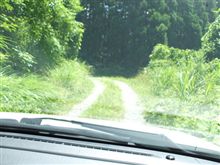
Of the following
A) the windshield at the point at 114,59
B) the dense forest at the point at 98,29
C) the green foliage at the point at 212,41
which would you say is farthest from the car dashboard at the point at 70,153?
the green foliage at the point at 212,41

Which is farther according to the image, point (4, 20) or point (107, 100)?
point (4, 20)

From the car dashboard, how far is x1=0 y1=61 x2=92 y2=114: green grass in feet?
13.5

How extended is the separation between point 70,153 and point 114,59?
4.36 m

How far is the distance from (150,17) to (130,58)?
516 millimetres

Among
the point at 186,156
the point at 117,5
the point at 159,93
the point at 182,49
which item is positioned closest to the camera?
the point at 186,156

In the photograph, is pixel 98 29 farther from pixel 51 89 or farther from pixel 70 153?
pixel 70 153

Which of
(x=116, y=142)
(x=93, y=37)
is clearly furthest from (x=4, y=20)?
(x=116, y=142)

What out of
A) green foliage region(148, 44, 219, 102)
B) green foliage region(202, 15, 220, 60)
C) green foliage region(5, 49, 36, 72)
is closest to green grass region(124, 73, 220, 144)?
green foliage region(148, 44, 219, 102)

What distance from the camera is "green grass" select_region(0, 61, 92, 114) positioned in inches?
245

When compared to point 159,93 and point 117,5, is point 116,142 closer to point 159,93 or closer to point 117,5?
point 117,5

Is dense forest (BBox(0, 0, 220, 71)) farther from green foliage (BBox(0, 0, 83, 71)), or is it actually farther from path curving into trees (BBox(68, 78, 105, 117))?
path curving into trees (BBox(68, 78, 105, 117))

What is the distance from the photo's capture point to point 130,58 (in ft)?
19.6

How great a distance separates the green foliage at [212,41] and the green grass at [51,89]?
5.66 feet

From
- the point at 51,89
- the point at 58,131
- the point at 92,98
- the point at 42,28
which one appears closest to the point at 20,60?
the point at 42,28
